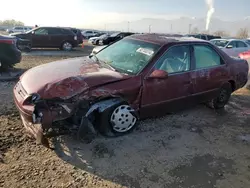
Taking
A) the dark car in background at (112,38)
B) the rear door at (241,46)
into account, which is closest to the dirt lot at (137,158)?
the rear door at (241,46)

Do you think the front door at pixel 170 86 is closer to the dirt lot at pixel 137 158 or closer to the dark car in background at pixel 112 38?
the dirt lot at pixel 137 158

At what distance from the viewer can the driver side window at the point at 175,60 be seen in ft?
14.3

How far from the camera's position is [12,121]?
171 inches

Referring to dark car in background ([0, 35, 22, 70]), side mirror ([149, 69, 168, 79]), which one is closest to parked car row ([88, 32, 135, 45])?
dark car in background ([0, 35, 22, 70])

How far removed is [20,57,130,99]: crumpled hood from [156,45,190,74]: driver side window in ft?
2.45

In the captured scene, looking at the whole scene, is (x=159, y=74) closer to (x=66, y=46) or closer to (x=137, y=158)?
(x=137, y=158)

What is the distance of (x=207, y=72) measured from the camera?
199 inches

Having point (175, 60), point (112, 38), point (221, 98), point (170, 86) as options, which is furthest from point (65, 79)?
point (112, 38)

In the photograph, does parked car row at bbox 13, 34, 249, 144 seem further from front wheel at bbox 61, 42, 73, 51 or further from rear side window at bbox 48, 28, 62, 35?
front wheel at bbox 61, 42, 73, 51

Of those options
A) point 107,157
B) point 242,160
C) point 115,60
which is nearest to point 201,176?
point 242,160

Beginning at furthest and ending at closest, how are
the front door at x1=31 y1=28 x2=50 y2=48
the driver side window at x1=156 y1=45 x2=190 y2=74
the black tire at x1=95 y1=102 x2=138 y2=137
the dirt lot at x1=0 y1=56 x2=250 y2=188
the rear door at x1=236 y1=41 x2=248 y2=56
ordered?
the front door at x1=31 y1=28 x2=50 y2=48 < the rear door at x1=236 y1=41 x2=248 y2=56 < the driver side window at x1=156 y1=45 x2=190 y2=74 < the black tire at x1=95 y1=102 x2=138 y2=137 < the dirt lot at x1=0 y1=56 x2=250 y2=188

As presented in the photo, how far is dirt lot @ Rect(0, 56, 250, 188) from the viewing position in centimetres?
307

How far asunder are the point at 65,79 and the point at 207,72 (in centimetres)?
281

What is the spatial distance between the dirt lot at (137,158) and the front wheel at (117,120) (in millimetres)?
126
